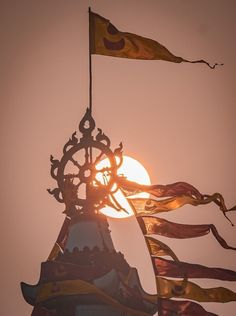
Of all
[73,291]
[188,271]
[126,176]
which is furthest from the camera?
[126,176]

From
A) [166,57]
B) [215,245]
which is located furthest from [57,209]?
[166,57]

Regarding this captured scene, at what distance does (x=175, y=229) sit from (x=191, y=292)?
30 cm

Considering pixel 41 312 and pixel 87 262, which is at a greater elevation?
pixel 87 262

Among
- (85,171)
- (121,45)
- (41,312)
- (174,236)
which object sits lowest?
(41,312)

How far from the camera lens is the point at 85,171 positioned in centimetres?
235

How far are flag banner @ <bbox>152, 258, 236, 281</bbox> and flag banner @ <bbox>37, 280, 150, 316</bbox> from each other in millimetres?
216

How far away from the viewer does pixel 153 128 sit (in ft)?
8.07

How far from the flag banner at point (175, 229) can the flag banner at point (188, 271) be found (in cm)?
13

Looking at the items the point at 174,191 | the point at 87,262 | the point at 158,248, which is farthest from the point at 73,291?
the point at 174,191

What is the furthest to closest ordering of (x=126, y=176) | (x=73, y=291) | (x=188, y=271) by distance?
(x=126, y=176), (x=188, y=271), (x=73, y=291)

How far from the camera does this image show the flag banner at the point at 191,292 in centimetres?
217

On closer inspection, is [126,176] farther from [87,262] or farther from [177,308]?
[177,308]

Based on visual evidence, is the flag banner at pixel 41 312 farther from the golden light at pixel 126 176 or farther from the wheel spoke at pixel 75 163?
the wheel spoke at pixel 75 163

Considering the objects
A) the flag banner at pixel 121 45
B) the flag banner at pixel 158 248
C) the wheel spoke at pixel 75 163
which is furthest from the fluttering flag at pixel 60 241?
the flag banner at pixel 121 45
